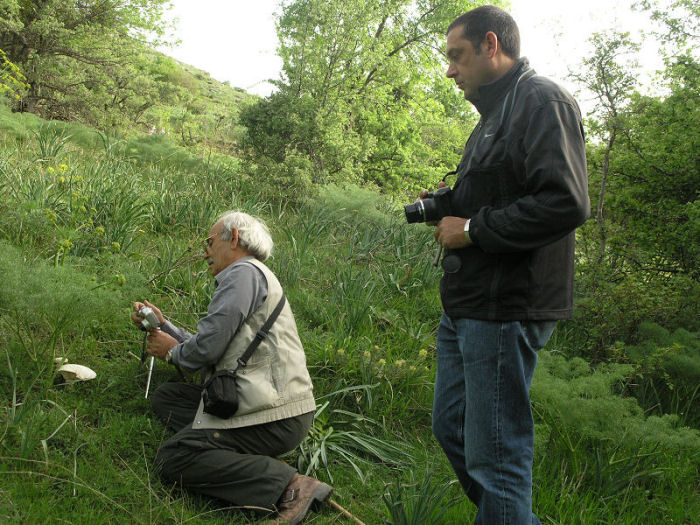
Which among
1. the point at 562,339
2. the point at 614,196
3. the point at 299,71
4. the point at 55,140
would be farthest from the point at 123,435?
the point at 299,71

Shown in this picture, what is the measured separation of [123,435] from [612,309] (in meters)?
4.21

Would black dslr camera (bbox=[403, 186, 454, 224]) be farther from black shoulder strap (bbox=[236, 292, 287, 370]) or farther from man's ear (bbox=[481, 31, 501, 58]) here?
black shoulder strap (bbox=[236, 292, 287, 370])

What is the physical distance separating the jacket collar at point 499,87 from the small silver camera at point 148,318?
2093 mm

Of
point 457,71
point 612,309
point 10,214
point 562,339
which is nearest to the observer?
point 457,71

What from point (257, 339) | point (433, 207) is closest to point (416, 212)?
point (433, 207)

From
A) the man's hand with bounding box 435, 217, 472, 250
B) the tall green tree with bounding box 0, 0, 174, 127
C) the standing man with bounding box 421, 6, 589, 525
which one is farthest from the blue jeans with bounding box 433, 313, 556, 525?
the tall green tree with bounding box 0, 0, 174, 127

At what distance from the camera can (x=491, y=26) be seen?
2.06 meters

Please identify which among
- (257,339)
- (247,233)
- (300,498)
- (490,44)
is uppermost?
(490,44)

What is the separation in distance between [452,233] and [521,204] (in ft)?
0.93

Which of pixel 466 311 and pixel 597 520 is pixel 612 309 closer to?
pixel 597 520

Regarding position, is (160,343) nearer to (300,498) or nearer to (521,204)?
(300,498)

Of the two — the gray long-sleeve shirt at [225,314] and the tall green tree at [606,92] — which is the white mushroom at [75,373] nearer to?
the gray long-sleeve shirt at [225,314]

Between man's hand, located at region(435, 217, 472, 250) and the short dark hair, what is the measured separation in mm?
661

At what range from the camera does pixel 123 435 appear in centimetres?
313
